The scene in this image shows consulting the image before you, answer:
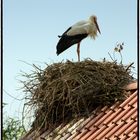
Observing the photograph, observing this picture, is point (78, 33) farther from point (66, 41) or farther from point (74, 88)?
point (74, 88)

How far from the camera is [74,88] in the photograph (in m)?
6.51

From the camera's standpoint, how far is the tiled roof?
5.76m

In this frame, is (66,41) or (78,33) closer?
(66,41)

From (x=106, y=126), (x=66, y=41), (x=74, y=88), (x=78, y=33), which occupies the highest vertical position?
(x=78, y=33)

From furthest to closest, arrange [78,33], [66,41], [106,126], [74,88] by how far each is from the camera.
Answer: [78,33] → [66,41] → [74,88] → [106,126]

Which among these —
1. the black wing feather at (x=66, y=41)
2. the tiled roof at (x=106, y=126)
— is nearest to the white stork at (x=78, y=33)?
the black wing feather at (x=66, y=41)

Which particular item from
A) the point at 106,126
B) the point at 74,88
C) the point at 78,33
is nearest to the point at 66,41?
the point at 78,33

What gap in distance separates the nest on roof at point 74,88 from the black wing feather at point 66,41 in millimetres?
405

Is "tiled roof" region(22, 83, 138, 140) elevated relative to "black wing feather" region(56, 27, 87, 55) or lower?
lower

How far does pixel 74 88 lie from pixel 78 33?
117cm

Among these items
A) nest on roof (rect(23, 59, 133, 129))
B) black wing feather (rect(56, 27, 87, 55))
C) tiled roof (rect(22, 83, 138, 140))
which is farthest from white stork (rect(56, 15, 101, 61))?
tiled roof (rect(22, 83, 138, 140))

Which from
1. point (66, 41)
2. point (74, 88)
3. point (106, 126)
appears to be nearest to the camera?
point (106, 126)

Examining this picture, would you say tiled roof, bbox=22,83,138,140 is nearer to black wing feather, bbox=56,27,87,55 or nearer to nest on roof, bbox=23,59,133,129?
nest on roof, bbox=23,59,133,129

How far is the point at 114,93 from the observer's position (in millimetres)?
6516
